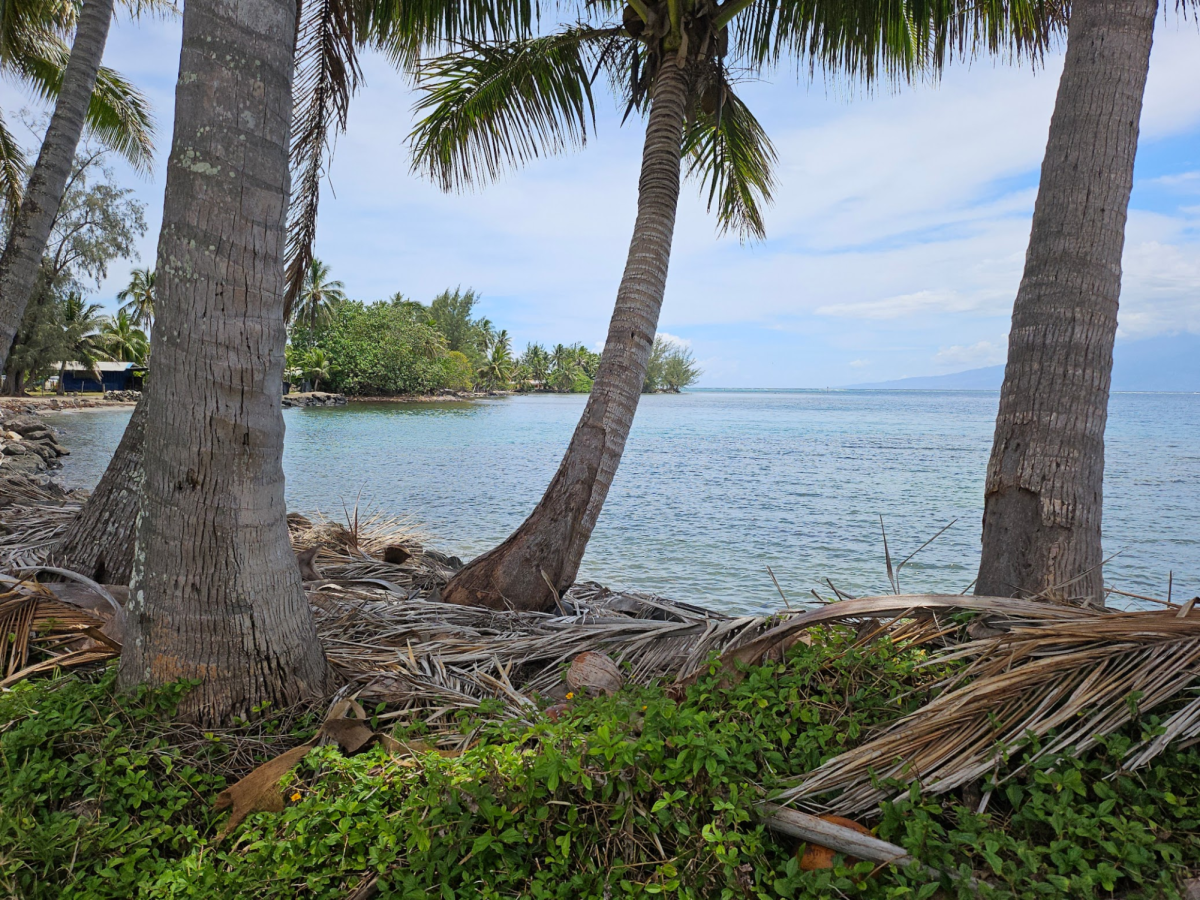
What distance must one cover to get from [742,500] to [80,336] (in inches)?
1780

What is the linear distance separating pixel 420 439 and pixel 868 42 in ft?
74.8

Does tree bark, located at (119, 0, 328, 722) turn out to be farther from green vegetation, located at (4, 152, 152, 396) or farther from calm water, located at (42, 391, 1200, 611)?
green vegetation, located at (4, 152, 152, 396)

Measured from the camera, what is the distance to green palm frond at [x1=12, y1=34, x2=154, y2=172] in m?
11.6

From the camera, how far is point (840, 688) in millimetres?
2467

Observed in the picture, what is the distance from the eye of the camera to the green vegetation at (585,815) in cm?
175

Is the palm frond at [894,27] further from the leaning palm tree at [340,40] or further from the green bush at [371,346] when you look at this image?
the green bush at [371,346]

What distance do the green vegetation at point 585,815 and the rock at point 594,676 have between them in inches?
12.2

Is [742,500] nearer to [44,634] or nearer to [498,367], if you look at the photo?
[44,634]

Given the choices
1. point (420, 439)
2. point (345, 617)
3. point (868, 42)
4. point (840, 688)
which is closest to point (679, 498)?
point (868, 42)

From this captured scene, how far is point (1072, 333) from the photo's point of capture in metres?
3.00

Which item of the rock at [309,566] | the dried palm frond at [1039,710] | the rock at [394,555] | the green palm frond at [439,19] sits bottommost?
the rock at [394,555]

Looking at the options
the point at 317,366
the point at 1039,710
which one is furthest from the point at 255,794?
the point at 317,366

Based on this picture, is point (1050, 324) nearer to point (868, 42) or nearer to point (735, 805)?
point (735, 805)

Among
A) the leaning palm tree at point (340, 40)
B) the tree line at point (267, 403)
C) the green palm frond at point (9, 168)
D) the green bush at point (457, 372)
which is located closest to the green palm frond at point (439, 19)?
the leaning palm tree at point (340, 40)
